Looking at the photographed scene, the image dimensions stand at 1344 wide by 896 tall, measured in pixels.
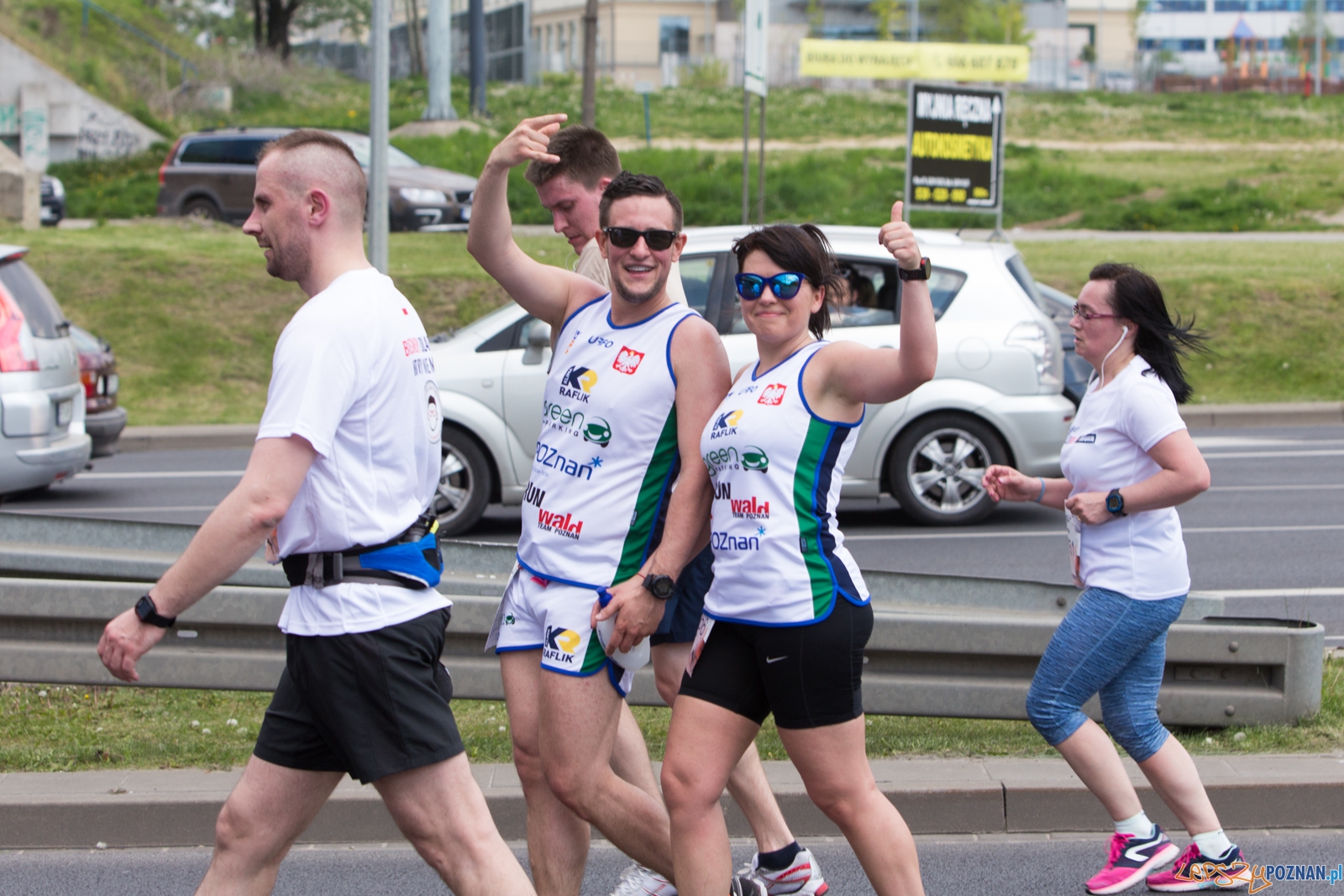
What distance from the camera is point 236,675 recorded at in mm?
5023

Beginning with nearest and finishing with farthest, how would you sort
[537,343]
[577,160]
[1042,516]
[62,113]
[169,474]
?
[577,160] → [537,343] → [1042,516] → [169,474] → [62,113]

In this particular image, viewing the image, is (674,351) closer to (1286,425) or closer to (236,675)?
(236,675)

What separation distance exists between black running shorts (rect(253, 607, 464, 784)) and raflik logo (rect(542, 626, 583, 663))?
0.42 meters

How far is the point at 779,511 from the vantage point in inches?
133

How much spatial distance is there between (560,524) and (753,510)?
1.58ft

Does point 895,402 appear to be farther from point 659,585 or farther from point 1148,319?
point 659,585

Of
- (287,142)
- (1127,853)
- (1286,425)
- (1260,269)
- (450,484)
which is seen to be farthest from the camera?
(1260,269)

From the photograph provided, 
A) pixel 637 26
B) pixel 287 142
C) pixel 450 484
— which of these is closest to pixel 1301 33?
pixel 637 26

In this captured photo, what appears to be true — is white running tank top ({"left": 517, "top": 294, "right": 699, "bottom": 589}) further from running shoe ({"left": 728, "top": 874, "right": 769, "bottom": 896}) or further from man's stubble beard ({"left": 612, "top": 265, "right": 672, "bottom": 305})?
running shoe ({"left": 728, "top": 874, "right": 769, "bottom": 896})

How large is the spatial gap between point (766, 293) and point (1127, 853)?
6.29 feet

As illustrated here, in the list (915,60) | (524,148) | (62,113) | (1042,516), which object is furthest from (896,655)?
(915,60)

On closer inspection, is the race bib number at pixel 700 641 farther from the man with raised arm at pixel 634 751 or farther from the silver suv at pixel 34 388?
the silver suv at pixel 34 388

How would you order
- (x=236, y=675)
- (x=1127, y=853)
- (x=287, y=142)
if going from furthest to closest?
(x=236, y=675) < (x=1127, y=853) < (x=287, y=142)

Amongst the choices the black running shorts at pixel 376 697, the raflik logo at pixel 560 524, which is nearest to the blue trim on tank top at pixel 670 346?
the raflik logo at pixel 560 524
